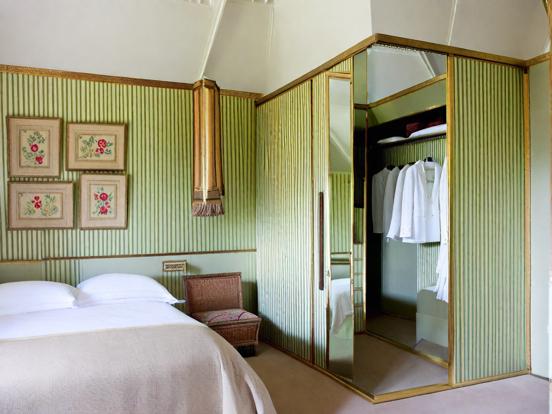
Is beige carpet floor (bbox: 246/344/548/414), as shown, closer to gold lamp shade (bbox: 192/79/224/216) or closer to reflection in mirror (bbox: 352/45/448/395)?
reflection in mirror (bbox: 352/45/448/395)

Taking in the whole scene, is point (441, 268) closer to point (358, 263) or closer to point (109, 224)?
Answer: point (358, 263)

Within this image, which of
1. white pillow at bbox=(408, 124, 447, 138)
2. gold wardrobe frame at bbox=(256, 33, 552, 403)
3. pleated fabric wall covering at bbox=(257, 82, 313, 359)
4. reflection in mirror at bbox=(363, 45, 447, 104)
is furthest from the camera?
pleated fabric wall covering at bbox=(257, 82, 313, 359)

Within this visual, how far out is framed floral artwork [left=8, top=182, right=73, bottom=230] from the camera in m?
4.19

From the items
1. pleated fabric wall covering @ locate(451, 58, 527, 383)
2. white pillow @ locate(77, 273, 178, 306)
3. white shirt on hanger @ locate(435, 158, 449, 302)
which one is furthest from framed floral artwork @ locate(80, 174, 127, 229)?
pleated fabric wall covering @ locate(451, 58, 527, 383)

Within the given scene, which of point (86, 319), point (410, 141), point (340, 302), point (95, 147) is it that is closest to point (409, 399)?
point (340, 302)

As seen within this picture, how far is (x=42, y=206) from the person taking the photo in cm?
426

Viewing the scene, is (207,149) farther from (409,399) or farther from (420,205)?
(409,399)

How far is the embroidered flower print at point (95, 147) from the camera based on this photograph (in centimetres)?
439

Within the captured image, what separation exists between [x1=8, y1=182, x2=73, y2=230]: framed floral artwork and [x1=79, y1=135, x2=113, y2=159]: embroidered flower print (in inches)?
11.8

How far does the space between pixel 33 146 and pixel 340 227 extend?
8.59 feet

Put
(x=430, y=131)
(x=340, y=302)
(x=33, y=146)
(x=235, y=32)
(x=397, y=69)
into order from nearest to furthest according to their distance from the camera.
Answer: (x=397, y=69) < (x=340, y=302) < (x=430, y=131) < (x=33, y=146) < (x=235, y=32)

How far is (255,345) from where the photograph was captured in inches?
173

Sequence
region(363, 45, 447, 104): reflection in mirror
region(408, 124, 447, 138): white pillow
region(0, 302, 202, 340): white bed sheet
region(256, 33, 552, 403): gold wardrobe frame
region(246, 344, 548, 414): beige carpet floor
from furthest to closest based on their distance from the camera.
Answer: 1. region(408, 124, 447, 138): white pillow
2. region(363, 45, 447, 104): reflection in mirror
3. region(256, 33, 552, 403): gold wardrobe frame
4. region(246, 344, 548, 414): beige carpet floor
5. region(0, 302, 202, 340): white bed sheet

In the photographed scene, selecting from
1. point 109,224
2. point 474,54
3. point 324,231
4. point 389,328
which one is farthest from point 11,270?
point 474,54
